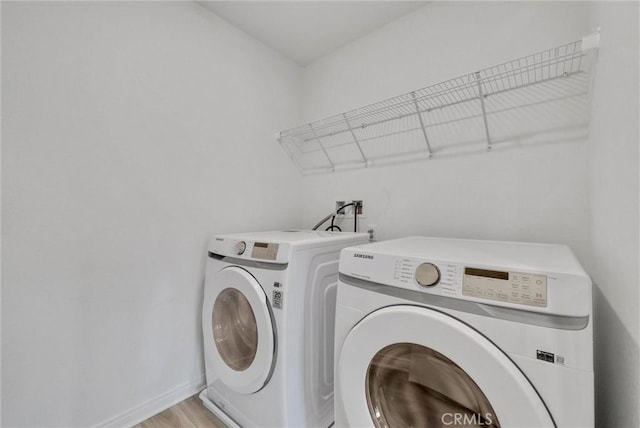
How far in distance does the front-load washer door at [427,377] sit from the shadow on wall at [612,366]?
0.23 m

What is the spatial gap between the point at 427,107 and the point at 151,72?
1.62 meters

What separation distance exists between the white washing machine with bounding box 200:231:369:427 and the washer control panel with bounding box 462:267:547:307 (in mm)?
714

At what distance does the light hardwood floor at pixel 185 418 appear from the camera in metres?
1.39

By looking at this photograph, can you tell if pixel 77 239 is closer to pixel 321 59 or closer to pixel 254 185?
pixel 254 185

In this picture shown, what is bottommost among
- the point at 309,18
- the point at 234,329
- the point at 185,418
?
the point at 185,418

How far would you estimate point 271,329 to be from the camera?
1.18 m

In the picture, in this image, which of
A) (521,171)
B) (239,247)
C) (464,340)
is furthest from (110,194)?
(521,171)

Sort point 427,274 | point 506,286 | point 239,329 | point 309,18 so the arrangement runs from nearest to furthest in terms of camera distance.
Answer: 1. point 506,286
2. point 427,274
3. point 239,329
4. point 309,18

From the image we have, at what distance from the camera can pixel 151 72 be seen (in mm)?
1464

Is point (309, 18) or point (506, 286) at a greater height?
point (309, 18)

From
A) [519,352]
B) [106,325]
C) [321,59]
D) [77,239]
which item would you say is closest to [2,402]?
[106,325]
